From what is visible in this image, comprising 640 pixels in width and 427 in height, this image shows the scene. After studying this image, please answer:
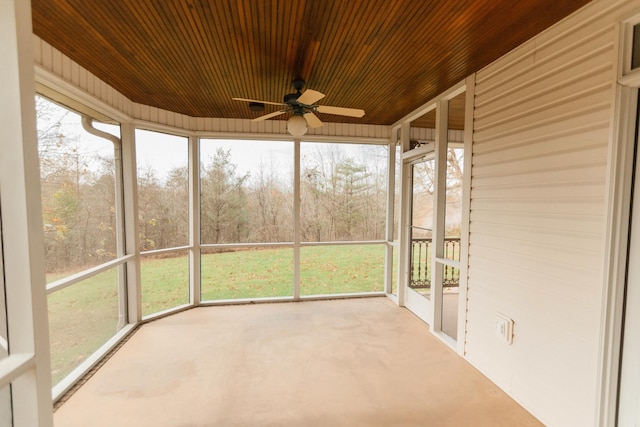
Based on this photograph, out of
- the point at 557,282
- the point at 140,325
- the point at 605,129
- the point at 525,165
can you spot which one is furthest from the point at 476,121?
the point at 140,325

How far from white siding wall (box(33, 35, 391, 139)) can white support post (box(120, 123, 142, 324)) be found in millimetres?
324

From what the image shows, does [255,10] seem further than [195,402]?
No

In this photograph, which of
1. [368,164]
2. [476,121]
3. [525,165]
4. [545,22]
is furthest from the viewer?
[368,164]

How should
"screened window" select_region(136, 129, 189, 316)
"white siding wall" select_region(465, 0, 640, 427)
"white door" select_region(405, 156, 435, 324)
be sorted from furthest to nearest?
"white door" select_region(405, 156, 435, 324), "screened window" select_region(136, 129, 189, 316), "white siding wall" select_region(465, 0, 640, 427)

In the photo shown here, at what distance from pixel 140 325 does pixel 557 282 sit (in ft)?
14.8

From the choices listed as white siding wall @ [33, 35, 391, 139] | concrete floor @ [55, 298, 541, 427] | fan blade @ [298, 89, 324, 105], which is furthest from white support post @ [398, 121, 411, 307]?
fan blade @ [298, 89, 324, 105]

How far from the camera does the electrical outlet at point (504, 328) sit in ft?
7.67

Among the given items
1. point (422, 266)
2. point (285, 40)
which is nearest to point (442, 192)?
point (422, 266)

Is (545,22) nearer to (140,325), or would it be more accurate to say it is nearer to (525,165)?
(525,165)

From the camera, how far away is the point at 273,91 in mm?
3305

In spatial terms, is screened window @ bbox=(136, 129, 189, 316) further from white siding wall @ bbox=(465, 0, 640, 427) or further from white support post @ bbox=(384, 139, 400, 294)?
white siding wall @ bbox=(465, 0, 640, 427)

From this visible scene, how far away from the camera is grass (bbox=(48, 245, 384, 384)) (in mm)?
2588

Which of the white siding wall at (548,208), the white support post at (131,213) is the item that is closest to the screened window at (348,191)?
the white siding wall at (548,208)

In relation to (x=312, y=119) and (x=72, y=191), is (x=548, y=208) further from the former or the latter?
(x=72, y=191)
